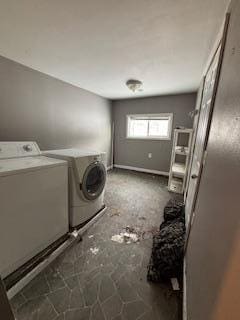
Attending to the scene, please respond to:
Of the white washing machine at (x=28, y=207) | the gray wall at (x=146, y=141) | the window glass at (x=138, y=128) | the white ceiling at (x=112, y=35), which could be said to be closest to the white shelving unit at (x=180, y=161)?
the gray wall at (x=146, y=141)

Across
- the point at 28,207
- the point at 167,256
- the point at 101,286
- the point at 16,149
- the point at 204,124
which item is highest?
the point at 204,124

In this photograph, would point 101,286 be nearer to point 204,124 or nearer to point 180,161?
point 204,124

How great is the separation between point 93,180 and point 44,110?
5.17ft

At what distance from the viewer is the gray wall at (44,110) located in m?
1.99

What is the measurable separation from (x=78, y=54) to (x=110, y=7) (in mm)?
829

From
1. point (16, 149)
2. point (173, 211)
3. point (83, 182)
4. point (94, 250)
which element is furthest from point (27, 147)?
point (173, 211)

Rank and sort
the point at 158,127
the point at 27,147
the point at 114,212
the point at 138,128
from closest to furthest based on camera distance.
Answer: the point at 27,147, the point at 114,212, the point at 158,127, the point at 138,128

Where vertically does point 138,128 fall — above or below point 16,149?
above

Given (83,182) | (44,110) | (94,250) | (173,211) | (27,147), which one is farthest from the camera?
(44,110)

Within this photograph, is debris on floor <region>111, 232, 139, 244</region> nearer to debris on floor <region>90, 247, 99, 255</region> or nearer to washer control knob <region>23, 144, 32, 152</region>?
debris on floor <region>90, 247, 99, 255</region>

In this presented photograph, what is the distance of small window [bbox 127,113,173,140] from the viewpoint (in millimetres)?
3951

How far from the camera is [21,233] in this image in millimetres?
1230

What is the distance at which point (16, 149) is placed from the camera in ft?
5.70

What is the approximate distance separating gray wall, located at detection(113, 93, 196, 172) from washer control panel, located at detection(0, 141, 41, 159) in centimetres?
303
